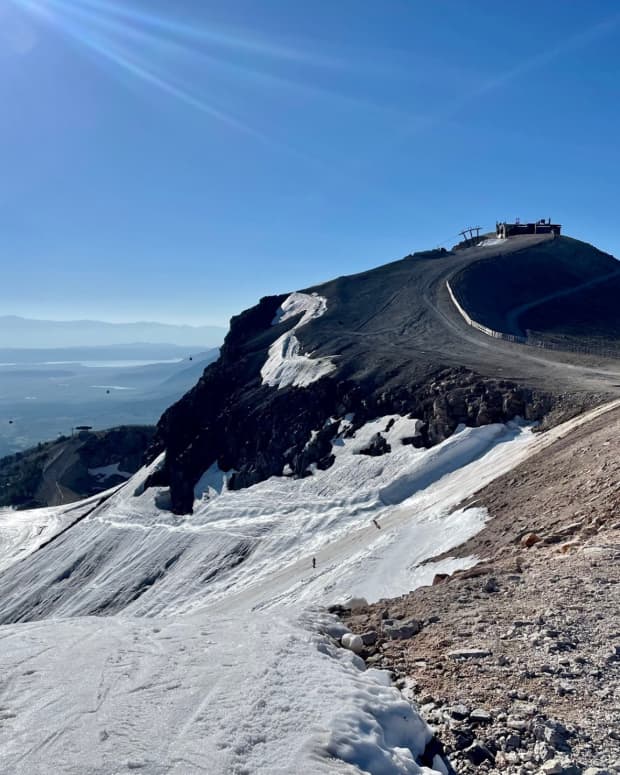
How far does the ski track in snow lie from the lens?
5805 millimetres

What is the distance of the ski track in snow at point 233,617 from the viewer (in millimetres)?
5805

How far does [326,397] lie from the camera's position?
34.5m

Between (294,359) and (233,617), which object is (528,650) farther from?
(294,359)

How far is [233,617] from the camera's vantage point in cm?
1066

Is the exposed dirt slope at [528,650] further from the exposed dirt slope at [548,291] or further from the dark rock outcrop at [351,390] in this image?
the exposed dirt slope at [548,291]

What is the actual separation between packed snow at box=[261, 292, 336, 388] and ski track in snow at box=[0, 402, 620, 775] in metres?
7.80

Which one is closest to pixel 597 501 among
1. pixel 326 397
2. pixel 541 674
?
pixel 541 674

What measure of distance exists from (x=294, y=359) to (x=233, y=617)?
3146 cm

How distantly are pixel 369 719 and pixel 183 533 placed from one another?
2736cm

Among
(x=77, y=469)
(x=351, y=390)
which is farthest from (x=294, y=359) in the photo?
(x=77, y=469)

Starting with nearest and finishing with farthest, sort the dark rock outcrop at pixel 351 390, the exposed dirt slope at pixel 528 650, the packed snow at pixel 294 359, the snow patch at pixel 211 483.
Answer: the exposed dirt slope at pixel 528 650 → the dark rock outcrop at pixel 351 390 → the snow patch at pixel 211 483 → the packed snow at pixel 294 359

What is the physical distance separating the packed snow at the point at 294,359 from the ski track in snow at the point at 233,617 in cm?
780

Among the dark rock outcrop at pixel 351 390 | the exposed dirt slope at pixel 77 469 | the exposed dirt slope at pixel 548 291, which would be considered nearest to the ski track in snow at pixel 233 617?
the dark rock outcrop at pixel 351 390

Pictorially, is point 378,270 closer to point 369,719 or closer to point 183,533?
point 183,533
